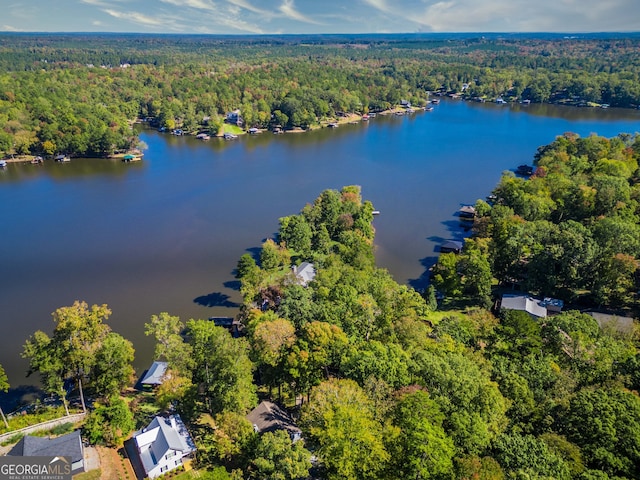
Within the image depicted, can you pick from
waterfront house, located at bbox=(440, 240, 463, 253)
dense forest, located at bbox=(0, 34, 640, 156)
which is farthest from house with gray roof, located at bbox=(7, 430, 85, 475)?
dense forest, located at bbox=(0, 34, 640, 156)

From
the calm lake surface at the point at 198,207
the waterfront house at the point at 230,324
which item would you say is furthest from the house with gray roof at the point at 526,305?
the waterfront house at the point at 230,324

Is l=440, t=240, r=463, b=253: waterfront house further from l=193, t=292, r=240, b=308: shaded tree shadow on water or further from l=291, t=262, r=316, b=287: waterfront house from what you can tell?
l=193, t=292, r=240, b=308: shaded tree shadow on water

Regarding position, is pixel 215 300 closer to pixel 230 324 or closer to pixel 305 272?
pixel 230 324

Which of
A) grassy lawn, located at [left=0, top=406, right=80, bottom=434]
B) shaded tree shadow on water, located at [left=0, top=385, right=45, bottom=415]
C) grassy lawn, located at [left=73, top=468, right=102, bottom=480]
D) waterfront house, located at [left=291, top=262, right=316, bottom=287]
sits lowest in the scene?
shaded tree shadow on water, located at [left=0, top=385, right=45, bottom=415]

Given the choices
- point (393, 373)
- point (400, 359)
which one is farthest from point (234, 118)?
point (393, 373)

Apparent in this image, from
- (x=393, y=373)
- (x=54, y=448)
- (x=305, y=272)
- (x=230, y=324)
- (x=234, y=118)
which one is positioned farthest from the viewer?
(x=234, y=118)

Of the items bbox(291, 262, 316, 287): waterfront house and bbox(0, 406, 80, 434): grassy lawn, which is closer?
bbox(0, 406, 80, 434): grassy lawn

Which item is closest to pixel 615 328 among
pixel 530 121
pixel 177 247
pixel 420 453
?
pixel 420 453
